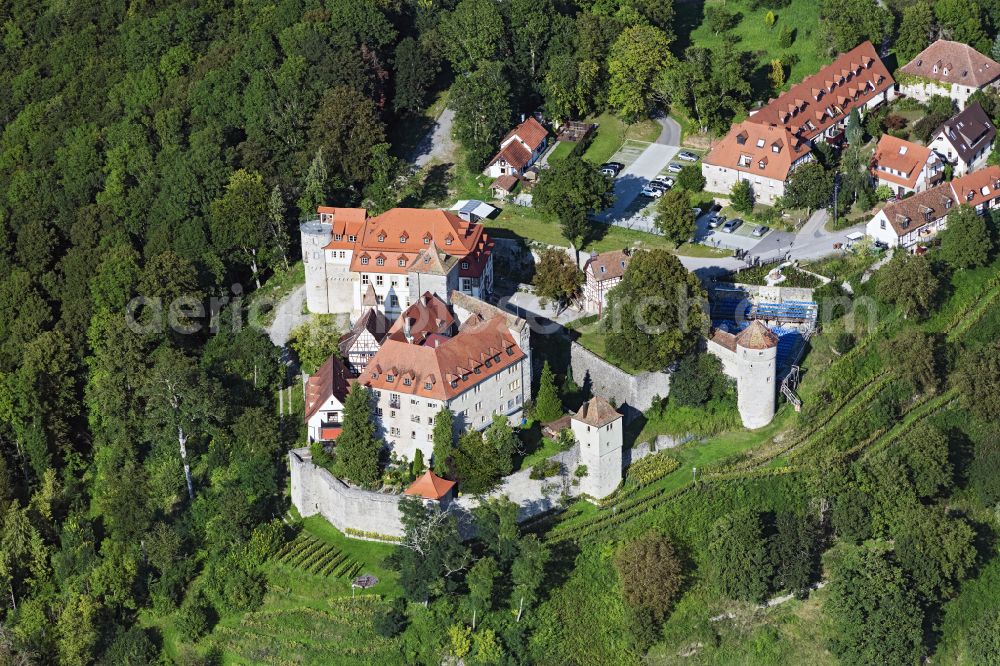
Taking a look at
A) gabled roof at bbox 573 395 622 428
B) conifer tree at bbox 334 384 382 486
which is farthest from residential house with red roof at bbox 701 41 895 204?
conifer tree at bbox 334 384 382 486

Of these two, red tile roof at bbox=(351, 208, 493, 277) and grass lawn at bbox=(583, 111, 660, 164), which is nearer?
red tile roof at bbox=(351, 208, 493, 277)

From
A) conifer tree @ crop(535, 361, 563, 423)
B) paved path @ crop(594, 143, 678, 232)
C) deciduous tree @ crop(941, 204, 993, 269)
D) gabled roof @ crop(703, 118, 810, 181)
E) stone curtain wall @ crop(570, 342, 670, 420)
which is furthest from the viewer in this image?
paved path @ crop(594, 143, 678, 232)

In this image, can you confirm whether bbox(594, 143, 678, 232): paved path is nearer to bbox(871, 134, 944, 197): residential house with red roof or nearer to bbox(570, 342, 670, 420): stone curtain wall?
bbox(871, 134, 944, 197): residential house with red roof

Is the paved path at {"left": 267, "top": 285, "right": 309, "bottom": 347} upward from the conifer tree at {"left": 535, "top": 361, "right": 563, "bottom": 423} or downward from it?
downward

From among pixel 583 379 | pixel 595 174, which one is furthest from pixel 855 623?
pixel 595 174

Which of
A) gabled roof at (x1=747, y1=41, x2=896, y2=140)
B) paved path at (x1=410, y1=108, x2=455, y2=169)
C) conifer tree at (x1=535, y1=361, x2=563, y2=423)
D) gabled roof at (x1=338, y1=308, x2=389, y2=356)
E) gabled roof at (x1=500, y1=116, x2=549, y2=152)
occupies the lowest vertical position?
conifer tree at (x1=535, y1=361, x2=563, y2=423)

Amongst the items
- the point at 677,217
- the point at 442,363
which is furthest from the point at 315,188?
the point at 677,217

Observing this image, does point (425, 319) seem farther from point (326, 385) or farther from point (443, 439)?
point (443, 439)

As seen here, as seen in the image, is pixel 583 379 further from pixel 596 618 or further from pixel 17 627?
pixel 17 627
